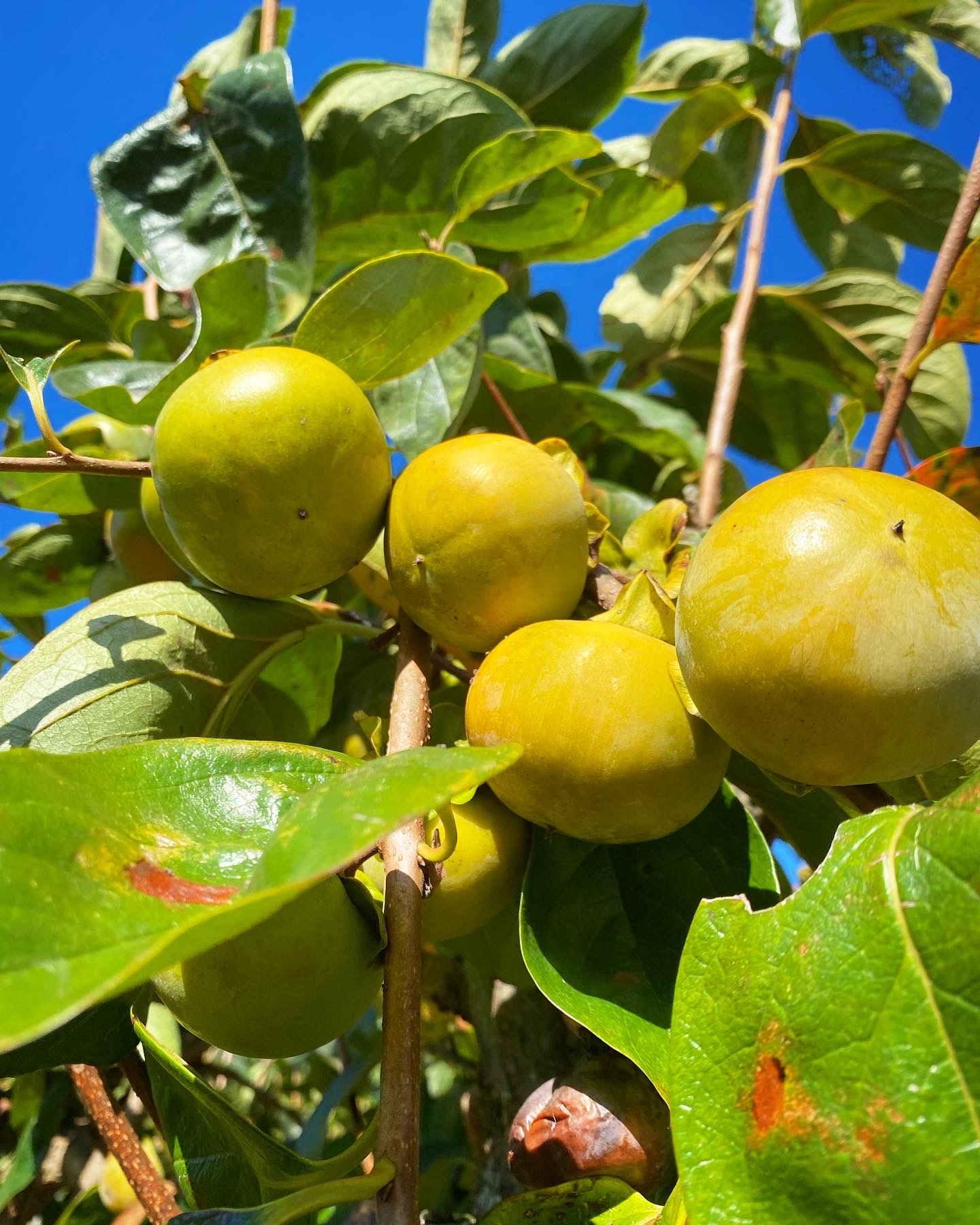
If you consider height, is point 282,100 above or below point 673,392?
above

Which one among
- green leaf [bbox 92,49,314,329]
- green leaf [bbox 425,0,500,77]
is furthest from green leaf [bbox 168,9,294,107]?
green leaf [bbox 92,49,314,329]

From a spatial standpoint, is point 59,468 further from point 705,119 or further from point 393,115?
point 705,119

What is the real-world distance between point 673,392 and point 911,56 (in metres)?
0.96

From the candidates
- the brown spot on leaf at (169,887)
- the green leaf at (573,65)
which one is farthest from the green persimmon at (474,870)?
the green leaf at (573,65)

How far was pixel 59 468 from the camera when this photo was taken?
3.45 ft

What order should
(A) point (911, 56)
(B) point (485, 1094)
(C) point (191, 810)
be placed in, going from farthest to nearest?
(A) point (911, 56) → (B) point (485, 1094) → (C) point (191, 810)

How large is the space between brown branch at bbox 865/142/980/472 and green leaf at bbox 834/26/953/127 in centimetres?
143

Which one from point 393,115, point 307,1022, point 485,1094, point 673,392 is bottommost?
point 485,1094

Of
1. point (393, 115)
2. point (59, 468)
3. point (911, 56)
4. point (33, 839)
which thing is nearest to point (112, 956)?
point (33, 839)

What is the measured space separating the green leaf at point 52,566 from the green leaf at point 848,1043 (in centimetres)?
139

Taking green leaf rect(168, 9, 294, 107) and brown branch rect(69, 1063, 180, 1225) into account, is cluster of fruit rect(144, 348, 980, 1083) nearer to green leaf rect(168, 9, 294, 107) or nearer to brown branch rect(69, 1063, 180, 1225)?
brown branch rect(69, 1063, 180, 1225)

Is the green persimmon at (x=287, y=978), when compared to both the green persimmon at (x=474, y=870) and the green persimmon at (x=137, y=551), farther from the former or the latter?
the green persimmon at (x=137, y=551)

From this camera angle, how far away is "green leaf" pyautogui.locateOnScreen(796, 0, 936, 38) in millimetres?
1998

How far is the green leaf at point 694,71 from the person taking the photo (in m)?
2.38
